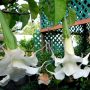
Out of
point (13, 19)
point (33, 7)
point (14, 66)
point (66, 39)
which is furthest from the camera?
point (13, 19)

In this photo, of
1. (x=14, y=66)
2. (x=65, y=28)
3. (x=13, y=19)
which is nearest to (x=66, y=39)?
(x=65, y=28)

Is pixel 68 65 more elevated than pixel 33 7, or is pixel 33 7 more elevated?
pixel 33 7

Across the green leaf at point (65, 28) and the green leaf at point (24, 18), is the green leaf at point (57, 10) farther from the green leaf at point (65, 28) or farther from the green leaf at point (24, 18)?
the green leaf at point (24, 18)

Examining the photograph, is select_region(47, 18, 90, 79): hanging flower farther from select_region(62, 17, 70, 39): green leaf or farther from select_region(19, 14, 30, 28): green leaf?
select_region(19, 14, 30, 28): green leaf

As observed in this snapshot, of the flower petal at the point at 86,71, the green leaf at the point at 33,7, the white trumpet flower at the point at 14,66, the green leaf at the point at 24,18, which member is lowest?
the flower petal at the point at 86,71

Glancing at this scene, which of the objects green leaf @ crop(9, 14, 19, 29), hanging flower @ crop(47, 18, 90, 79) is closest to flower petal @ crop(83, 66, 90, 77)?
hanging flower @ crop(47, 18, 90, 79)

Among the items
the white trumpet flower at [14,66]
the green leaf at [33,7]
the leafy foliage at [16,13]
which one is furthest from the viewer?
the leafy foliage at [16,13]

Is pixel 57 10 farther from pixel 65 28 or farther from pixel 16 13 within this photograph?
pixel 16 13

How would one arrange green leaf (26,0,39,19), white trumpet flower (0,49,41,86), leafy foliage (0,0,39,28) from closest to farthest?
white trumpet flower (0,49,41,86) < green leaf (26,0,39,19) < leafy foliage (0,0,39,28)

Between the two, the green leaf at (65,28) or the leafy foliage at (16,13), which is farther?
the leafy foliage at (16,13)

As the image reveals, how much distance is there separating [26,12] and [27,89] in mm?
3050

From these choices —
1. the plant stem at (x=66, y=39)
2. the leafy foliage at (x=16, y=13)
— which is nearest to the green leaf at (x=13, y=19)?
the leafy foliage at (x=16, y=13)

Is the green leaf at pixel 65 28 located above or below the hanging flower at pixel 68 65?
above

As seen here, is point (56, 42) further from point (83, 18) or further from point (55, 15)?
point (55, 15)
